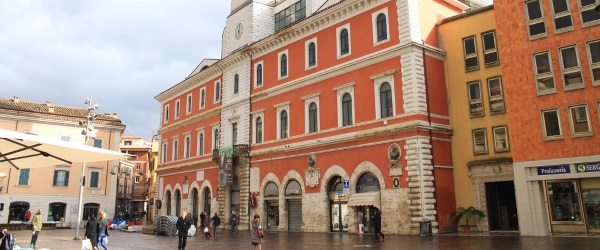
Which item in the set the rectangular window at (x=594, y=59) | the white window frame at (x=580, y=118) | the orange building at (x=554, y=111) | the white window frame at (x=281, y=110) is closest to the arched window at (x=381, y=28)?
the orange building at (x=554, y=111)

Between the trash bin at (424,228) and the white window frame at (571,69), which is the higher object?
the white window frame at (571,69)

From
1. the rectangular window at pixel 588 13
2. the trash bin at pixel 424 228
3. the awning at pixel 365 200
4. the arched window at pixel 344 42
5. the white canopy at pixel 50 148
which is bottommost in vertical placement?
the trash bin at pixel 424 228

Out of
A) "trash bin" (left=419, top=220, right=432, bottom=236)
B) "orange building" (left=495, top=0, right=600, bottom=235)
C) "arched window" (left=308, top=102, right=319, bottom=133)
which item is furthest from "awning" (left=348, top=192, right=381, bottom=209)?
"orange building" (left=495, top=0, right=600, bottom=235)

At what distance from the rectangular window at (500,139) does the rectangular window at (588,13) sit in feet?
19.3

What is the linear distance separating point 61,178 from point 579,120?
142 ft

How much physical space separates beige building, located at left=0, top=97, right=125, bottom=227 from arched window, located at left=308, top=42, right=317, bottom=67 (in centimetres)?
2727

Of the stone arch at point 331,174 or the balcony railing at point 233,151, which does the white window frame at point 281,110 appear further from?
the stone arch at point 331,174

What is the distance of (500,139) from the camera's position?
76.6 feet

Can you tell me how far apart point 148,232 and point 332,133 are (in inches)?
544

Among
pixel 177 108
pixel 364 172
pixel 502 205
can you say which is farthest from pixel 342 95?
pixel 177 108

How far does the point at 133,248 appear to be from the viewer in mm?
19812

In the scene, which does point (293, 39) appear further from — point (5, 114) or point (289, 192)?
point (5, 114)

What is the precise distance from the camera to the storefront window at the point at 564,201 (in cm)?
2012

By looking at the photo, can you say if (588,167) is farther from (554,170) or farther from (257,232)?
(257,232)
